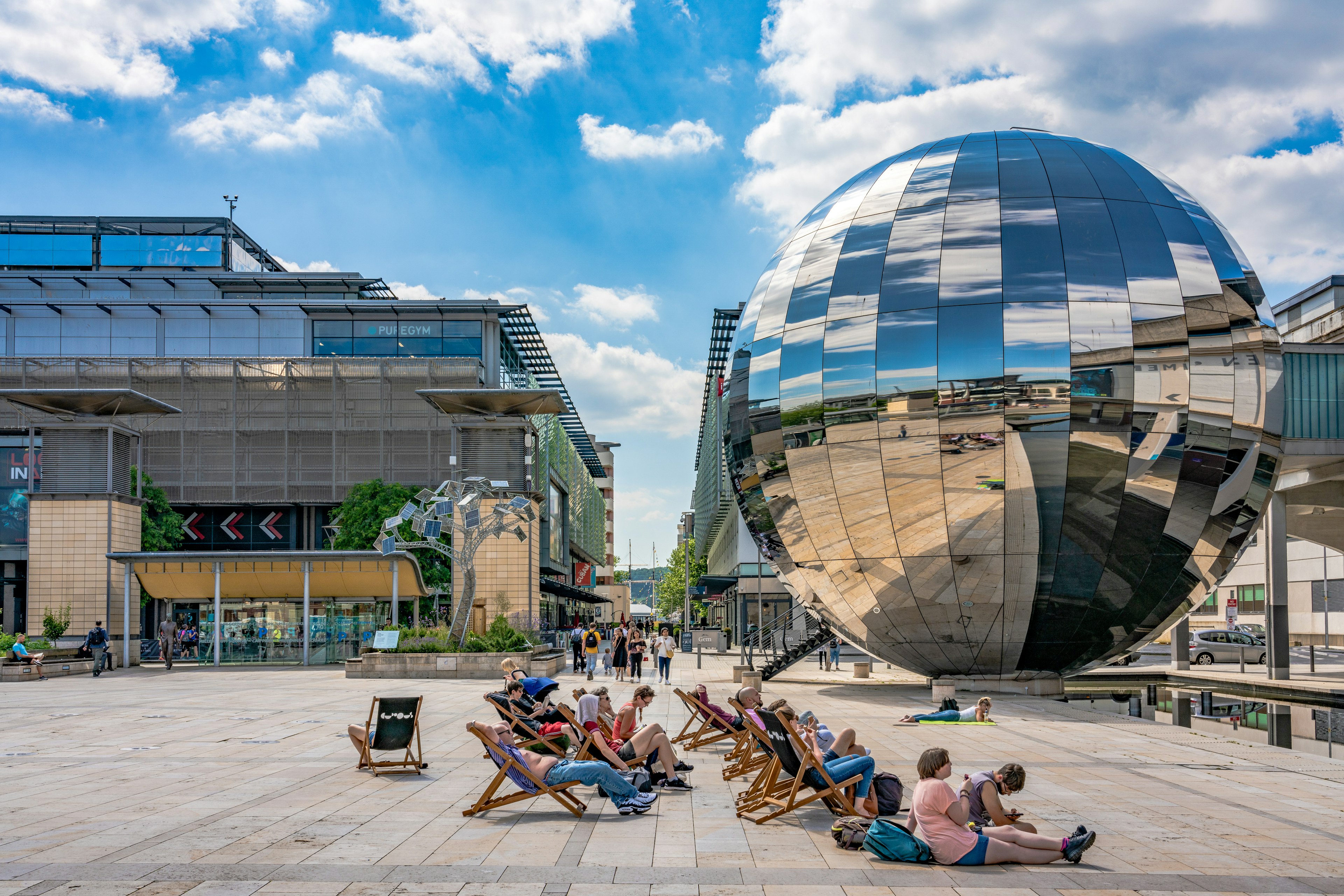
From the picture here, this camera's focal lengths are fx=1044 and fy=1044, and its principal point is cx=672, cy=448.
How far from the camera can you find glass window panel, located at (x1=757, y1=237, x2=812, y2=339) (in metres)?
19.2

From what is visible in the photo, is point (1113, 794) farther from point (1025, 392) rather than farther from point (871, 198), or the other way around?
point (871, 198)

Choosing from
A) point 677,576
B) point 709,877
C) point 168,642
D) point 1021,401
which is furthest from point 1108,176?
point 677,576

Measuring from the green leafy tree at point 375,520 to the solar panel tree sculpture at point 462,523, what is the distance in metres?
17.7

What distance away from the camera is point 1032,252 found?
1681 cm

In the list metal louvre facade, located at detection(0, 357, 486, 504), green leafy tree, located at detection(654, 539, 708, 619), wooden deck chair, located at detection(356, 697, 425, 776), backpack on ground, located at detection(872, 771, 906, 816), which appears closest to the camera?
backpack on ground, located at detection(872, 771, 906, 816)

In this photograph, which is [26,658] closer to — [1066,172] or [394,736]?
[394,736]

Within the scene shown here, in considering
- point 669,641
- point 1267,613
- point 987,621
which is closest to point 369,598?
point 669,641

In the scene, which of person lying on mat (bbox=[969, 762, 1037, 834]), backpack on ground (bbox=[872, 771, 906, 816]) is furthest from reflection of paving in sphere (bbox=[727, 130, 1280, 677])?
person lying on mat (bbox=[969, 762, 1037, 834])

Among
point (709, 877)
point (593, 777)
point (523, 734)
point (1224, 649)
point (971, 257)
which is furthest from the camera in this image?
point (1224, 649)

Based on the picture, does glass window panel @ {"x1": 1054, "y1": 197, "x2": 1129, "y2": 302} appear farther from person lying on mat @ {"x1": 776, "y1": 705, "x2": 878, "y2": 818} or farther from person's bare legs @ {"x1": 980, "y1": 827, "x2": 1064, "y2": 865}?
person's bare legs @ {"x1": 980, "y1": 827, "x2": 1064, "y2": 865}

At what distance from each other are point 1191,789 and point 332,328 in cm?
6506

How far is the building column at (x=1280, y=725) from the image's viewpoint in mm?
15750

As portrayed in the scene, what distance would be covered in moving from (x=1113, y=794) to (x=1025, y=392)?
7.49 meters

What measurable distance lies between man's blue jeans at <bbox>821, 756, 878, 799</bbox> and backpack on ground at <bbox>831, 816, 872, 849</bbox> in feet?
1.65
